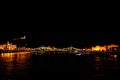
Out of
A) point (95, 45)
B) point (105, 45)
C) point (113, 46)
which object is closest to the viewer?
point (113, 46)

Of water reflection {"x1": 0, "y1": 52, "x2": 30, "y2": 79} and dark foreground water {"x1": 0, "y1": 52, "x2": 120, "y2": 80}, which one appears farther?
water reflection {"x1": 0, "y1": 52, "x2": 30, "y2": 79}

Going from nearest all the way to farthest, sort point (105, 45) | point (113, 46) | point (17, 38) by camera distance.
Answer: point (113, 46)
point (105, 45)
point (17, 38)

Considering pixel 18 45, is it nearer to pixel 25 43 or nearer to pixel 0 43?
pixel 25 43

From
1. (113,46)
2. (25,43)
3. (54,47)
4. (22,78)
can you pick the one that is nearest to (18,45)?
(25,43)

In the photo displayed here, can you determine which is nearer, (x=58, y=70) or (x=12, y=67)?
(x=58, y=70)

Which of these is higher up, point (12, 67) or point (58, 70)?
point (12, 67)

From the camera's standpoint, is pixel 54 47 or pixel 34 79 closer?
pixel 34 79

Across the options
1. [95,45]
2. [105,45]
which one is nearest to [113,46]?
[105,45]

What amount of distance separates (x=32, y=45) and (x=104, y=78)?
12097cm

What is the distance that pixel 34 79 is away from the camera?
63.3ft

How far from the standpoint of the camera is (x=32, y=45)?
139875 mm

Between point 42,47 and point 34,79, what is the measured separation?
384ft

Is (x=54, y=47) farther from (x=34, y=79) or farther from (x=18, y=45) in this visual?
(x=34, y=79)

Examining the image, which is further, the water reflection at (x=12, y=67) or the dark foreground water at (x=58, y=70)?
the water reflection at (x=12, y=67)
